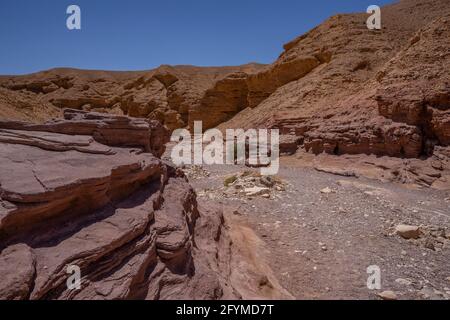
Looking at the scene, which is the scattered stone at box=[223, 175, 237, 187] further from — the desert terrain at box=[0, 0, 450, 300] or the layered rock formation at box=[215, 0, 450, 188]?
the layered rock formation at box=[215, 0, 450, 188]

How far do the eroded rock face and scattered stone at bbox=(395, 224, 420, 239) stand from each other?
15.2ft

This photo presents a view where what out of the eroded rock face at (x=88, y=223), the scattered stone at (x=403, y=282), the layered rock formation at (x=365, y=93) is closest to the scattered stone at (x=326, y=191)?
the layered rock formation at (x=365, y=93)

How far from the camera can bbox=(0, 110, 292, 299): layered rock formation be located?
288 cm

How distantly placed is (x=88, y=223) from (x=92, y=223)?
1.8 inches

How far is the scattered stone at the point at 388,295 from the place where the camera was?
4633mm

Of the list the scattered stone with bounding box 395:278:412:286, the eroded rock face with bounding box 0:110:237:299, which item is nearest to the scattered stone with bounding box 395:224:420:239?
the scattered stone with bounding box 395:278:412:286

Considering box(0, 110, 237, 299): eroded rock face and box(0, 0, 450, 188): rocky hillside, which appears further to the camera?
box(0, 0, 450, 188): rocky hillside

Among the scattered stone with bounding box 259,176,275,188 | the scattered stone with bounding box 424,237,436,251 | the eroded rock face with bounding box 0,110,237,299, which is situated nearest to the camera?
the eroded rock face with bounding box 0,110,237,299

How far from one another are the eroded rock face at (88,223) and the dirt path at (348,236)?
2096mm

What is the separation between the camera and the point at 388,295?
466cm

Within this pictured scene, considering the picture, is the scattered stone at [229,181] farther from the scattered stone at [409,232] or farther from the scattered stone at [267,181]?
the scattered stone at [409,232]

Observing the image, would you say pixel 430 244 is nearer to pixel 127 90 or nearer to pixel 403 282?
pixel 403 282

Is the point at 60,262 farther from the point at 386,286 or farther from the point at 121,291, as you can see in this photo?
the point at 386,286
